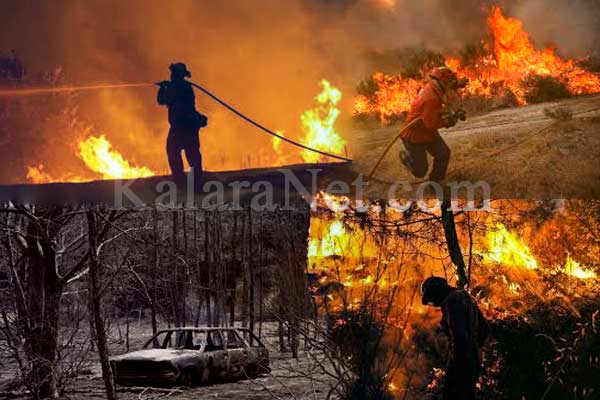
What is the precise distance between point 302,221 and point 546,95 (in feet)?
49.5

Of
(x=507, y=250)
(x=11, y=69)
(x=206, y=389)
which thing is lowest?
(x=206, y=389)

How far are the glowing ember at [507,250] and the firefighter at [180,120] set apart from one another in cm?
502

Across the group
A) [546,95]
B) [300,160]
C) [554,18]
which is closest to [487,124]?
[546,95]

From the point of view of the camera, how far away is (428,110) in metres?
8.69

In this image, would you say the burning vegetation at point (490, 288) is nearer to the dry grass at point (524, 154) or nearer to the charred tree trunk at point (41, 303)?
the dry grass at point (524, 154)

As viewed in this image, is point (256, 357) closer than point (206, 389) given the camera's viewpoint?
No

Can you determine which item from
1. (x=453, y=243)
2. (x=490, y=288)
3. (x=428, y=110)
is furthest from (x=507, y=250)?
(x=428, y=110)

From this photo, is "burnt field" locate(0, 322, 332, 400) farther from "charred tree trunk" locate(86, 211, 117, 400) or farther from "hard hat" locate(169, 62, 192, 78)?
"hard hat" locate(169, 62, 192, 78)

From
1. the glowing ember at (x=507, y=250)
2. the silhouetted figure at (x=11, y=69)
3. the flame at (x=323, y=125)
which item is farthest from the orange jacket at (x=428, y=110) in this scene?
the silhouetted figure at (x=11, y=69)

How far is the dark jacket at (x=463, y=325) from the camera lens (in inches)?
277

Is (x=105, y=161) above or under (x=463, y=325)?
above

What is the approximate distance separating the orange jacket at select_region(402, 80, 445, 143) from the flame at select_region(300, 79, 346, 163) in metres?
1.06

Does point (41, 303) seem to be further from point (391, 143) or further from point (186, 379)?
point (391, 143)

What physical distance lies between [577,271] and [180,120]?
19.9 ft
